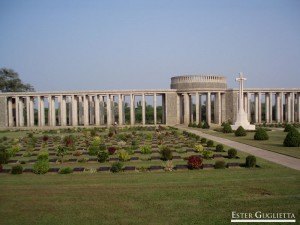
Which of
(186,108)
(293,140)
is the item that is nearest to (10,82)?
(186,108)

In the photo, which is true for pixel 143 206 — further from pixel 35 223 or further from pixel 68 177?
pixel 68 177

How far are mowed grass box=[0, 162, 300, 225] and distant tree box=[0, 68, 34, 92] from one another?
83.3 meters

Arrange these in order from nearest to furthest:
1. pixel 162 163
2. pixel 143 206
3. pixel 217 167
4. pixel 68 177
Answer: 1. pixel 143 206
2. pixel 68 177
3. pixel 217 167
4. pixel 162 163

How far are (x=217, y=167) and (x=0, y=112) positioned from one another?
58.8 meters

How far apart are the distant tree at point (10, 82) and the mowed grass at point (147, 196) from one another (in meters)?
83.3

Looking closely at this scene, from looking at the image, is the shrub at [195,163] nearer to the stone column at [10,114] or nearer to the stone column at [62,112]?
the stone column at [62,112]

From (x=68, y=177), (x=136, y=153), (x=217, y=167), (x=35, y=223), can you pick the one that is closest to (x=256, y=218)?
(x=35, y=223)

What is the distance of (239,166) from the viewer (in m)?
20.0

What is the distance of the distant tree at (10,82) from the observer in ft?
309

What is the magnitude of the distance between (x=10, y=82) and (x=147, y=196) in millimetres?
91212

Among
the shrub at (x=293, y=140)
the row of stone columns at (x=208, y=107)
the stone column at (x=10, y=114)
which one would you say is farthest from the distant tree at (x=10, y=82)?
the shrub at (x=293, y=140)

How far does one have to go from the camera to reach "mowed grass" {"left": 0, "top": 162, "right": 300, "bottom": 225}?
36.3 ft

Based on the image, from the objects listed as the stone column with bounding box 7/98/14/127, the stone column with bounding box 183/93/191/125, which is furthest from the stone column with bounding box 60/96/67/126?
the stone column with bounding box 183/93/191/125

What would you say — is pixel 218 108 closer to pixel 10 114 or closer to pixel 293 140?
pixel 293 140
